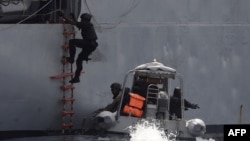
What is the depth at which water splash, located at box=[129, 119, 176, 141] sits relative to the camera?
15086 millimetres

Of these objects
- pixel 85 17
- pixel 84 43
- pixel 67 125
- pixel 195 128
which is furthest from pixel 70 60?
pixel 195 128

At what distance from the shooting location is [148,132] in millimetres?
15148

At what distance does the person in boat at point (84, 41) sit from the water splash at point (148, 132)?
2.00 meters

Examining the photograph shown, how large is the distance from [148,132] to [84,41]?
241 cm

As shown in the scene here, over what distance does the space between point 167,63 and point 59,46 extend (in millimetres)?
2747

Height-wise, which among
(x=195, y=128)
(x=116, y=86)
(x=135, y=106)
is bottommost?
(x=195, y=128)

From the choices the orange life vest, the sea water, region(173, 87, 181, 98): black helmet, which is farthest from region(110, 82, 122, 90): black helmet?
the sea water

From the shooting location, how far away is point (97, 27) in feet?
56.8

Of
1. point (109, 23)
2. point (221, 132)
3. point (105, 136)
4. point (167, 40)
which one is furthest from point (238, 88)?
point (105, 136)

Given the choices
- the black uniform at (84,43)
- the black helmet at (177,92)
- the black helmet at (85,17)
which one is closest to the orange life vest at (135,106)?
the black helmet at (177,92)

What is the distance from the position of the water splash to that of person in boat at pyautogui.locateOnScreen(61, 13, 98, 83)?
6.57 ft

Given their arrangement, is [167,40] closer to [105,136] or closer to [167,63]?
[167,63]

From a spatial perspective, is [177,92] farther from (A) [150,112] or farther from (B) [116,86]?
(A) [150,112]

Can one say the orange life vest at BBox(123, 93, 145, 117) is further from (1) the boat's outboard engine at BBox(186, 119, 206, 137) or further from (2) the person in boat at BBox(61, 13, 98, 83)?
(2) the person in boat at BBox(61, 13, 98, 83)
